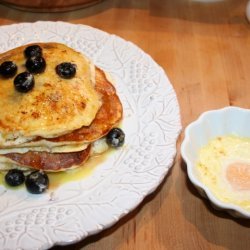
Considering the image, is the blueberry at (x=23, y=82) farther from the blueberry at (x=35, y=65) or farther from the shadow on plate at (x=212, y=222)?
the shadow on plate at (x=212, y=222)

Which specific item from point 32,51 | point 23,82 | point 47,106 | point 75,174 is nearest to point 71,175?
point 75,174

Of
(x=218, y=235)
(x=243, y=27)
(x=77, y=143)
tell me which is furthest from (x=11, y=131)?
(x=243, y=27)

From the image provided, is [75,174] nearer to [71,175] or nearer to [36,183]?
[71,175]

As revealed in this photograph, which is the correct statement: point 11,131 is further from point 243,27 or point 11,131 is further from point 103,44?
point 243,27

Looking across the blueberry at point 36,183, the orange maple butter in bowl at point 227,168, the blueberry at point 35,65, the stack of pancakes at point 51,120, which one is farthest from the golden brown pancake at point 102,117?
the orange maple butter in bowl at point 227,168

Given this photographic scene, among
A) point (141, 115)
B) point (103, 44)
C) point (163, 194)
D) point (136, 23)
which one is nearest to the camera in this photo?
point (163, 194)

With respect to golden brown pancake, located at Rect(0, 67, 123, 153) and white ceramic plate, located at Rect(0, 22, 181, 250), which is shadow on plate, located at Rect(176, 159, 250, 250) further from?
golden brown pancake, located at Rect(0, 67, 123, 153)
